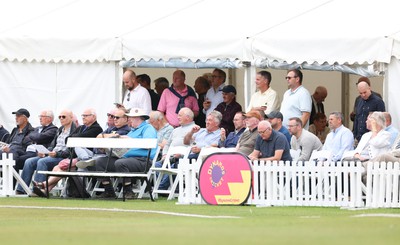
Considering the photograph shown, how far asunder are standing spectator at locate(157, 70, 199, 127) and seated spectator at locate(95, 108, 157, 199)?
161cm

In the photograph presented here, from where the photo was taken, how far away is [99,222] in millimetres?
16031

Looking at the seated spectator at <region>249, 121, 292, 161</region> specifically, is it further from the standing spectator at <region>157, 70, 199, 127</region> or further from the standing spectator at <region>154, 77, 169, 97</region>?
the standing spectator at <region>154, 77, 169, 97</region>

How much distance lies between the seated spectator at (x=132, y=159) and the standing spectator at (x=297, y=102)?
223 centimetres

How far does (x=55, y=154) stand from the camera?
23.5m

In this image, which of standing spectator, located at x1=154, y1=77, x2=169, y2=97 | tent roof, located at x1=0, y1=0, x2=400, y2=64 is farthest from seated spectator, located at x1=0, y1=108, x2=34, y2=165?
standing spectator, located at x1=154, y1=77, x2=169, y2=97

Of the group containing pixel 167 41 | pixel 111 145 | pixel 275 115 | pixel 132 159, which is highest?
pixel 167 41

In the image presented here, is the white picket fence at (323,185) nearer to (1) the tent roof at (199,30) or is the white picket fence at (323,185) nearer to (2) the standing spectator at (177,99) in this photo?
(1) the tent roof at (199,30)

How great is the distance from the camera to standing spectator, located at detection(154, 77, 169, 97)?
26781 mm

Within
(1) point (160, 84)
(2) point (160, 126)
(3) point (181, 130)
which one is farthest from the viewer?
(1) point (160, 84)

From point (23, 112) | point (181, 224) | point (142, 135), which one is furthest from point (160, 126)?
point (181, 224)

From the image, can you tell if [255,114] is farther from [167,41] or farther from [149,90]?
[149,90]

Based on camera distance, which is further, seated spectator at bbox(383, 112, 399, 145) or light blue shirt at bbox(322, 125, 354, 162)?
light blue shirt at bbox(322, 125, 354, 162)

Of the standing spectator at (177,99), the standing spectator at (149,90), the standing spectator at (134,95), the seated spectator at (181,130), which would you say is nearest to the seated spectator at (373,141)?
the seated spectator at (181,130)

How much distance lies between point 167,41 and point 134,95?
1528 millimetres
